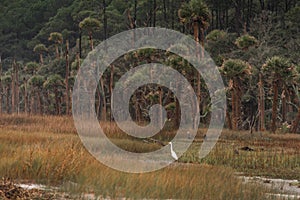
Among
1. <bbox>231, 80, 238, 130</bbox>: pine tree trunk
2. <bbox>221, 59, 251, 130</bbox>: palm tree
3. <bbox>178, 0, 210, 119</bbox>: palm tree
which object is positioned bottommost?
<bbox>231, 80, 238, 130</bbox>: pine tree trunk

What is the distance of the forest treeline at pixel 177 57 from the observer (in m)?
42.9

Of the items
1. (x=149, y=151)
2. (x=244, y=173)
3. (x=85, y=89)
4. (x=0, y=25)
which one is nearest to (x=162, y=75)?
(x=85, y=89)

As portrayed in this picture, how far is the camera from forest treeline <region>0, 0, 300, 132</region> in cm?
4294

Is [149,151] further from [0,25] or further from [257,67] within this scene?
[0,25]

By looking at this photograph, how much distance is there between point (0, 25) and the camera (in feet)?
310

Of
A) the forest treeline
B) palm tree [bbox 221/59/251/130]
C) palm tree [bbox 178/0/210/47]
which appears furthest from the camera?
the forest treeline

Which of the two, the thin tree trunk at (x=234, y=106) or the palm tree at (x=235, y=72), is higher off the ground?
the palm tree at (x=235, y=72)

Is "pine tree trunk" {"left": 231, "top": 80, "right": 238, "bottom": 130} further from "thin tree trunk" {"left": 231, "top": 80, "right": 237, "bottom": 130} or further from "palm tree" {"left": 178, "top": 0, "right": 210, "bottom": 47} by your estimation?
"palm tree" {"left": 178, "top": 0, "right": 210, "bottom": 47}

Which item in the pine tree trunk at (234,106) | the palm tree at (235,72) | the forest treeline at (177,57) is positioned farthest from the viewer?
the forest treeline at (177,57)

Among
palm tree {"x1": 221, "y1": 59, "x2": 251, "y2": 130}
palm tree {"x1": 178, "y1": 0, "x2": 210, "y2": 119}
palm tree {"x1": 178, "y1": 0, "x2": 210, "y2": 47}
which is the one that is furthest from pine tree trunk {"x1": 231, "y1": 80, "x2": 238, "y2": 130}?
palm tree {"x1": 178, "y1": 0, "x2": 210, "y2": 47}

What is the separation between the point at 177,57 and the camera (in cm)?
4175

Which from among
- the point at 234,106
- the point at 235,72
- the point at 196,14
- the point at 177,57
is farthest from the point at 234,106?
the point at 196,14

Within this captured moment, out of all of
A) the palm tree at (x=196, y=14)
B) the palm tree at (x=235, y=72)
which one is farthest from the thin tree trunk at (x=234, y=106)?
the palm tree at (x=196, y=14)

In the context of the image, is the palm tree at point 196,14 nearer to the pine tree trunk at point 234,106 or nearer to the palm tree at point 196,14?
the palm tree at point 196,14
